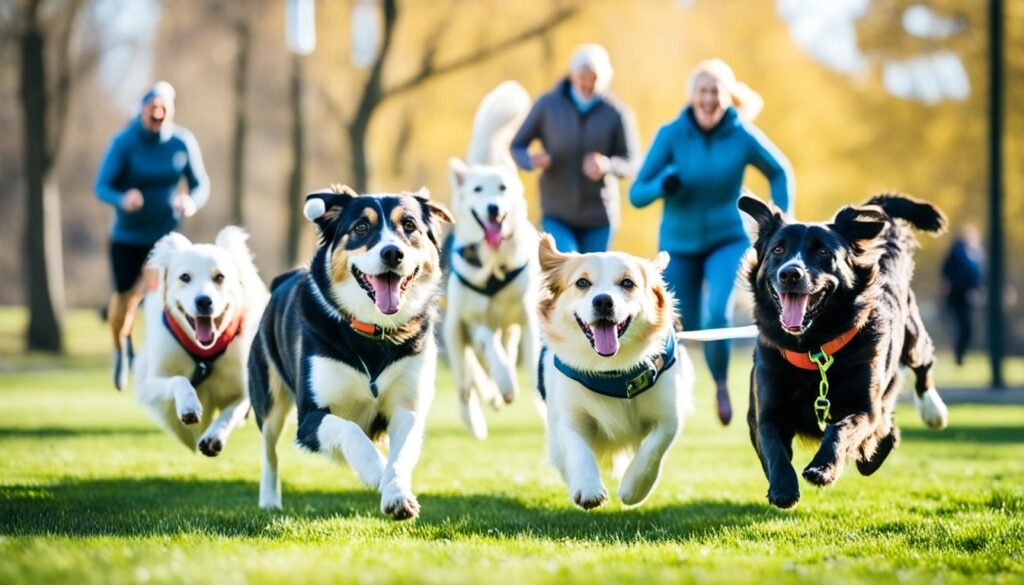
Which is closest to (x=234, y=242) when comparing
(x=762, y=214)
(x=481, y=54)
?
(x=762, y=214)

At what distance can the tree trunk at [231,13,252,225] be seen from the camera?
25.9 m

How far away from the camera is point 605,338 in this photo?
6.15m

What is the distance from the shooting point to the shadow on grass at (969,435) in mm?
11633

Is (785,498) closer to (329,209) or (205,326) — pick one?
(329,209)

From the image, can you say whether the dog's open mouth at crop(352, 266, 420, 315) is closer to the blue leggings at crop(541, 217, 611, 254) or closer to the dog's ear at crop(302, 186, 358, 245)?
the dog's ear at crop(302, 186, 358, 245)

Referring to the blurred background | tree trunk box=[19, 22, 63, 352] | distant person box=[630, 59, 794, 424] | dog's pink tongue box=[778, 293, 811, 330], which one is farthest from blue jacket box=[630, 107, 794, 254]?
tree trunk box=[19, 22, 63, 352]

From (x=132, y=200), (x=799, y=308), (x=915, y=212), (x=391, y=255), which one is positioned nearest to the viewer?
(x=799, y=308)

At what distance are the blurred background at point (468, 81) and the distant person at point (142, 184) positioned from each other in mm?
12975

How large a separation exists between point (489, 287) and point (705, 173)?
2.10m

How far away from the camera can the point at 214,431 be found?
276 inches

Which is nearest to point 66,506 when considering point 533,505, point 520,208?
point 533,505

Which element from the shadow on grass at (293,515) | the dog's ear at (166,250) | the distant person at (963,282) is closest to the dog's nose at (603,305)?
the shadow on grass at (293,515)

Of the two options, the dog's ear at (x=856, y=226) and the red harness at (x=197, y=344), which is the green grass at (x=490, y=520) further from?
the dog's ear at (x=856, y=226)

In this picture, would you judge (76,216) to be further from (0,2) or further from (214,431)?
(214,431)
